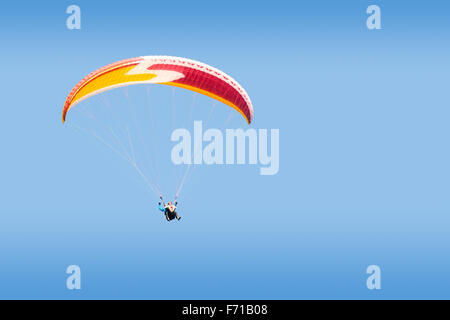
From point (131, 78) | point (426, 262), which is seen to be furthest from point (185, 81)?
point (426, 262)

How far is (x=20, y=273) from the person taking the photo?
9338cm

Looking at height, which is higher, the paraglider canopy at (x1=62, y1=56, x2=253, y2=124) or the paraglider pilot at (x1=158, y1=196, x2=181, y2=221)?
the paraglider canopy at (x1=62, y1=56, x2=253, y2=124)

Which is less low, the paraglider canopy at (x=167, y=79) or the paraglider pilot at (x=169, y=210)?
the paraglider canopy at (x=167, y=79)
